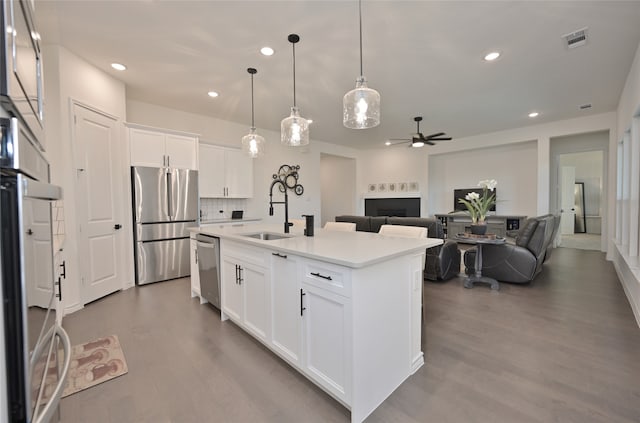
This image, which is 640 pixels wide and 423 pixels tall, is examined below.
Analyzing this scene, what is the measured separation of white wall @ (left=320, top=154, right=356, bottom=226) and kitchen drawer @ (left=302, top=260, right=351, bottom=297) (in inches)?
286

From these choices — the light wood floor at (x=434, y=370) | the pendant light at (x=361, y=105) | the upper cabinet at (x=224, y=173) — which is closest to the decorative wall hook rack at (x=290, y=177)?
the upper cabinet at (x=224, y=173)

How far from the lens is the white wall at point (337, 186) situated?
8922mm

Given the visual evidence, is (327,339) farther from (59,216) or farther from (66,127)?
(66,127)

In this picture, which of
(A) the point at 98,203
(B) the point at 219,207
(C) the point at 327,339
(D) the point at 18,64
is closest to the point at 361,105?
(C) the point at 327,339

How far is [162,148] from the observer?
408cm

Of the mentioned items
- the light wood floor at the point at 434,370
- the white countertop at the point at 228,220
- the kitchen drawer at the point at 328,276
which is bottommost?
the light wood floor at the point at 434,370

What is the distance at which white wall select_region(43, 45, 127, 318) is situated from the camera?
288 centimetres

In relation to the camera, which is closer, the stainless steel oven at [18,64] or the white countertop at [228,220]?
the stainless steel oven at [18,64]

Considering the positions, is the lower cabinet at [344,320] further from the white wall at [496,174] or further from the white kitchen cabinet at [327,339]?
the white wall at [496,174]

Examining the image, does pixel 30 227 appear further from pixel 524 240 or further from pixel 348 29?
pixel 524 240

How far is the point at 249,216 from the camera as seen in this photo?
5781 millimetres

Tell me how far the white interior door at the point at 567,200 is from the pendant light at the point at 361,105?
8445mm

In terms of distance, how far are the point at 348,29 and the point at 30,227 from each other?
111 inches

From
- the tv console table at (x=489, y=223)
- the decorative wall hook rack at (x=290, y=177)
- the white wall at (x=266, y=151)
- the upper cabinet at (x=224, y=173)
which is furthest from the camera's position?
the tv console table at (x=489, y=223)
